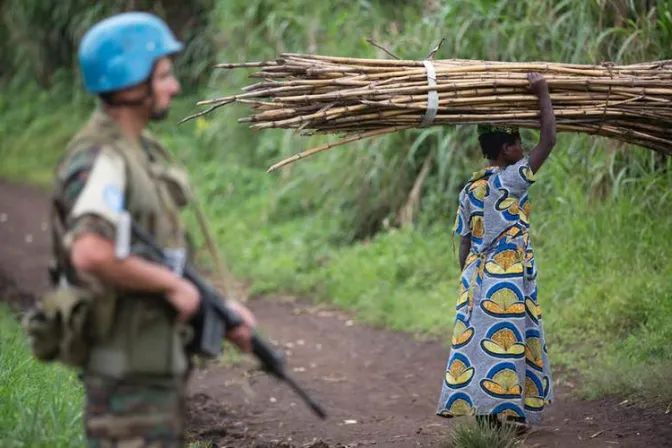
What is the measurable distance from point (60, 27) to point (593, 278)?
12.0m

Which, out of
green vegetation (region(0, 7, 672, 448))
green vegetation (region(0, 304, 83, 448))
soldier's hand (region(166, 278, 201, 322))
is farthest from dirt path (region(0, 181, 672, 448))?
soldier's hand (region(166, 278, 201, 322))

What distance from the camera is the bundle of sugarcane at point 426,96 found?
14.3 ft

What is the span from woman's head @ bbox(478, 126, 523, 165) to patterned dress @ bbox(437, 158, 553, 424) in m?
0.06

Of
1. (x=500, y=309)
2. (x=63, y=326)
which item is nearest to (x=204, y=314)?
(x=63, y=326)

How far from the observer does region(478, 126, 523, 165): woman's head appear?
15.3ft

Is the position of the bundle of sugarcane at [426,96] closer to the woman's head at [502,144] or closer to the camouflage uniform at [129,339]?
the woman's head at [502,144]

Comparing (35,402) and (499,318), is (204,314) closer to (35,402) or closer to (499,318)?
(35,402)

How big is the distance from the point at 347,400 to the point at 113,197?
12.1 feet

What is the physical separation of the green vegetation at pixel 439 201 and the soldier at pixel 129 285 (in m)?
3.29

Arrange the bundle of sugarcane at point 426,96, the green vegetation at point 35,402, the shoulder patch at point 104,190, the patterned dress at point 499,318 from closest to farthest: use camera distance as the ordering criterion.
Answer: the shoulder patch at point 104,190
the green vegetation at point 35,402
the bundle of sugarcane at point 426,96
the patterned dress at point 499,318

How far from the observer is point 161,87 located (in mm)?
2930

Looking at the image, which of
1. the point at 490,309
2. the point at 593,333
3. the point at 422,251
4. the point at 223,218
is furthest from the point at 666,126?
the point at 223,218

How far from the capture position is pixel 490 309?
467 cm

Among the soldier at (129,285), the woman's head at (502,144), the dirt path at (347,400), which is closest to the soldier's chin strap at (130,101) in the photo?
the soldier at (129,285)
